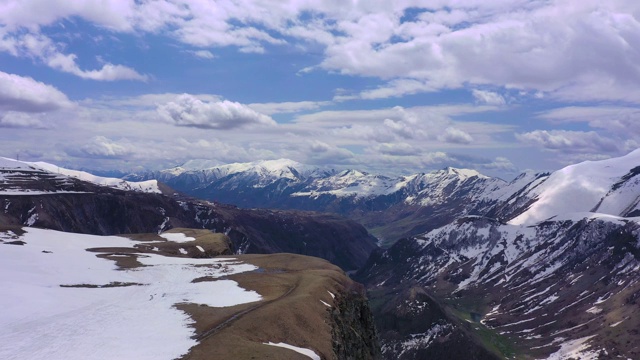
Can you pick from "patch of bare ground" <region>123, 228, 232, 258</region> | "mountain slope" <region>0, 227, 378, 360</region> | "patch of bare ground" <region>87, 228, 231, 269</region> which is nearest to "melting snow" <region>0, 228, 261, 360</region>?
"mountain slope" <region>0, 227, 378, 360</region>

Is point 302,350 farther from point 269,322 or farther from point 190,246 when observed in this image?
point 190,246

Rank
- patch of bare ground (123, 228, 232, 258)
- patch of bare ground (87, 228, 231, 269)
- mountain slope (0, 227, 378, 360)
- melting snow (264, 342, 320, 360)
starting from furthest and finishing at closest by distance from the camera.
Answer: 1. patch of bare ground (123, 228, 232, 258)
2. patch of bare ground (87, 228, 231, 269)
3. melting snow (264, 342, 320, 360)
4. mountain slope (0, 227, 378, 360)

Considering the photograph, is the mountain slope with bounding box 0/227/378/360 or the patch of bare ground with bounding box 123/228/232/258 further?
the patch of bare ground with bounding box 123/228/232/258

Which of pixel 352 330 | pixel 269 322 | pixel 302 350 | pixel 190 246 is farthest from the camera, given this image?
pixel 190 246

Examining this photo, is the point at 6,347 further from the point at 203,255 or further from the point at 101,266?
the point at 203,255

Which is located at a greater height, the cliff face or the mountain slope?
the mountain slope

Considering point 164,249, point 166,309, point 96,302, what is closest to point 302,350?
point 166,309

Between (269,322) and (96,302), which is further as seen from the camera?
(96,302)

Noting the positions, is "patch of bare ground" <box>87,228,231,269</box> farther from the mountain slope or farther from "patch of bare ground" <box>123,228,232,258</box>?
the mountain slope

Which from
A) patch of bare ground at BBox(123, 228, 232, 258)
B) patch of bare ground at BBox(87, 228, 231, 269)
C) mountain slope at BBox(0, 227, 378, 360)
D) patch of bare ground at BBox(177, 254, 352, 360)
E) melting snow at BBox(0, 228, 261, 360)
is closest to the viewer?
patch of bare ground at BBox(177, 254, 352, 360)

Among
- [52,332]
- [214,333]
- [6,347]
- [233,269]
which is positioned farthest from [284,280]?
[6,347]
